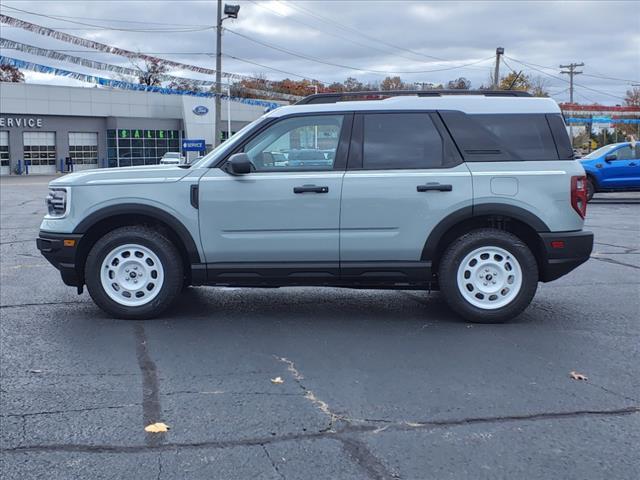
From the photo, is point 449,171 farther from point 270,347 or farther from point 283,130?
point 270,347

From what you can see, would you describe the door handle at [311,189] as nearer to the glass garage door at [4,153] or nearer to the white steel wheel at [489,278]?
the white steel wheel at [489,278]

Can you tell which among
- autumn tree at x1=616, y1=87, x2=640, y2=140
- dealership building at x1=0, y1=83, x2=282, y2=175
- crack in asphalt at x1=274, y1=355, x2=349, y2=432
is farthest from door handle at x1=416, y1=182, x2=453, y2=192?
autumn tree at x1=616, y1=87, x2=640, y2=140

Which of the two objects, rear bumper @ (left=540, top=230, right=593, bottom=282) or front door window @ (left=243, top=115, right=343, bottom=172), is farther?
front door window @ (left=243, top=115, right=343, bottom=172)

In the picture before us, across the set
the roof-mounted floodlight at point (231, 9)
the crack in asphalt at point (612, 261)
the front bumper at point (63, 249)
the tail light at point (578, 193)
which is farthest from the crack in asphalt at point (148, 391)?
the roof-mounted floodlight at point (231, 9)

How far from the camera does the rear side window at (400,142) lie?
20.9ft

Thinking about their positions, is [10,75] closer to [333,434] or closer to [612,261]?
[612,261]

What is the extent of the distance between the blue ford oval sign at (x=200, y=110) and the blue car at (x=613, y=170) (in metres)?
41.9

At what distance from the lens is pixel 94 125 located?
57875mm

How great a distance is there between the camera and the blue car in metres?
19.7

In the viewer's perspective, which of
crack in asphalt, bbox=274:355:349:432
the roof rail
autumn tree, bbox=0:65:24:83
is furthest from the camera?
autumn tree, bbox=0:65:24:83

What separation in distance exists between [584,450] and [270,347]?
2666 mm

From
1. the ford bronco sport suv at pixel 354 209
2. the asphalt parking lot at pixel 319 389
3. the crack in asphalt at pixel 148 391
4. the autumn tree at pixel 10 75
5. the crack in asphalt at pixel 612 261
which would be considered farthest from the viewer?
the autumn tree at pixel 10 75

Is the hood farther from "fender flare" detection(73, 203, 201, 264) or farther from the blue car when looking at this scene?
the blue car

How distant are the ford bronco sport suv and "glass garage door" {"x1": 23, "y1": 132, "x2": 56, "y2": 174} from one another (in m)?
52.0
